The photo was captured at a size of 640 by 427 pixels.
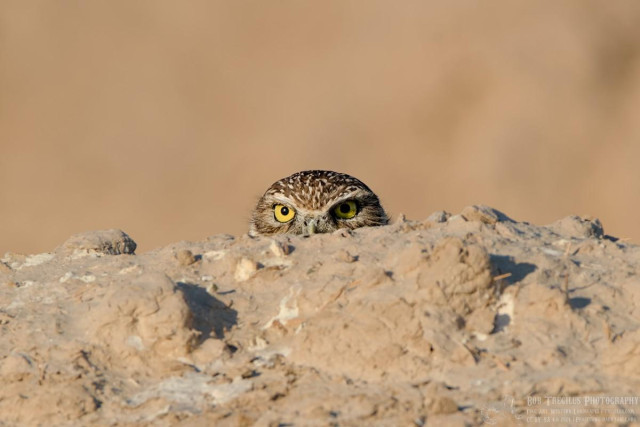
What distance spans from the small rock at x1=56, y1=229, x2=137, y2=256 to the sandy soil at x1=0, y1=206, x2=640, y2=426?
27.6 inches

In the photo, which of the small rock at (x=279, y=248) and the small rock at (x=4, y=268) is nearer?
the small rock at (x=279, y=248)

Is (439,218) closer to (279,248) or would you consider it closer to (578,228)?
(578,228)

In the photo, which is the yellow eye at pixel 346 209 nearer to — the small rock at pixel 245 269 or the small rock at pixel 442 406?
the small rock at pixel 245 269

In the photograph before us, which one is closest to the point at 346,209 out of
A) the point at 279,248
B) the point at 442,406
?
the point at 279,248

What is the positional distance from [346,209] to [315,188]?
29cm

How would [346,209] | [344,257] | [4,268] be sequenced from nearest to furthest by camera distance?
1. [344,257]
2. [4,268]
3. [346,209]

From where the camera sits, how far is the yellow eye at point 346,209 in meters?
7.29

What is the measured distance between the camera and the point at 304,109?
17.6m

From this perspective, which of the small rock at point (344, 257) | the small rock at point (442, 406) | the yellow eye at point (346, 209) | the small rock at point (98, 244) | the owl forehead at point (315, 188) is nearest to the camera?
the small rock at point (442, 406)

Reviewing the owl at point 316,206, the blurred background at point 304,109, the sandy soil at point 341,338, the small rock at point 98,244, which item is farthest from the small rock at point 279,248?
the blurred background at point 304,109

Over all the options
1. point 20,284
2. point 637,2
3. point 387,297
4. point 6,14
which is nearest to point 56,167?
point 6,14

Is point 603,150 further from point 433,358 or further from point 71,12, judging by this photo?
point 433,358

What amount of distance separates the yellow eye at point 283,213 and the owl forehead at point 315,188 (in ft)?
0.26

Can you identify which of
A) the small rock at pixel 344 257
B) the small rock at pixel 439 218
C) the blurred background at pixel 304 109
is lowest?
the small rock at pixel 344 257
